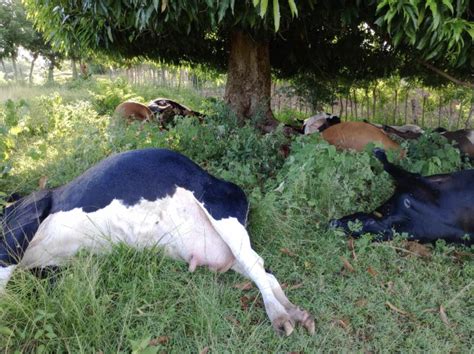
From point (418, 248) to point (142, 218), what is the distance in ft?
5.33

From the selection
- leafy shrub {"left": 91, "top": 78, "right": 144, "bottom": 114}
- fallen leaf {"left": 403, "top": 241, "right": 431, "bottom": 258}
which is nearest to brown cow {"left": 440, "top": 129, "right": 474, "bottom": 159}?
fallen leaf {"left": 403, "top": 241, "right": 431, "bottom": 258}

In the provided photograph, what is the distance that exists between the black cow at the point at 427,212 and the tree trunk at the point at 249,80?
243 cm

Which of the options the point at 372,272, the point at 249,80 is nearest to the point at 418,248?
the point at 372,272

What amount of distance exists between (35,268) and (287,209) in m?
1.51

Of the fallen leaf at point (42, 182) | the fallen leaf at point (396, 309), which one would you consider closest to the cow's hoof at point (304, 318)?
the fallen leaf at point (396, 309)

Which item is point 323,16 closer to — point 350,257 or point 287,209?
point 287,209

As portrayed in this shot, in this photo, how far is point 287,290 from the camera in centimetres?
214

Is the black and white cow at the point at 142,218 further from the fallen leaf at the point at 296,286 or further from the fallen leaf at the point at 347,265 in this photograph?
the fallen leaf at the point at 347,265

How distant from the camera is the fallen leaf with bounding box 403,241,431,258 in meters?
2.40

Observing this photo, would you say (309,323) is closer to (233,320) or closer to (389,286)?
(233,320)

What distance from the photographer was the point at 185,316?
1.90 metres

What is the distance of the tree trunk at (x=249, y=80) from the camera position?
4832mm

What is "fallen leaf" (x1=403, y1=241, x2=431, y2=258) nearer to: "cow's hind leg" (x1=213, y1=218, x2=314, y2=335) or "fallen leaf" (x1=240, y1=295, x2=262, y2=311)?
"cow's hind leg" (x1=213, y1=218, x2=314, y2=335)

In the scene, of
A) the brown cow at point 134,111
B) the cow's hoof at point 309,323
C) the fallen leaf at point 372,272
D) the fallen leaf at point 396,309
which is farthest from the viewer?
the brown cow at point 134,111
